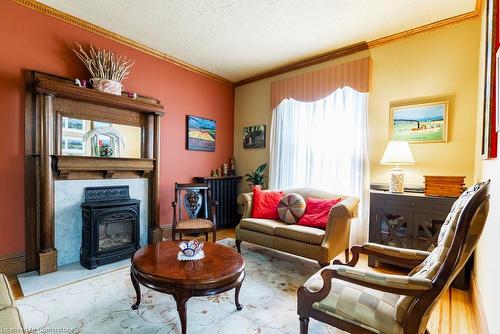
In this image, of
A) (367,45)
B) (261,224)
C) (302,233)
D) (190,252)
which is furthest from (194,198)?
(367,45)

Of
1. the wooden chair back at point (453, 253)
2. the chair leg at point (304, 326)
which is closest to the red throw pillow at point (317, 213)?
the chair leg at point (304, 326)

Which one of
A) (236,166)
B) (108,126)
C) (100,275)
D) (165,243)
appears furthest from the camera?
(236,166)

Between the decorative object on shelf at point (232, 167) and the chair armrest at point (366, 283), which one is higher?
the decorative object on shelf at point (232, 167)

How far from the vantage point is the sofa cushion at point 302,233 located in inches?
104

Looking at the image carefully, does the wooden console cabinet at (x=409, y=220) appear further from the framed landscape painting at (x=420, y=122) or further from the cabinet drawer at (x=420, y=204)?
the framed landscape painting at (x=420, y=122)

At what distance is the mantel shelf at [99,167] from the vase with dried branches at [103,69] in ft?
2.79

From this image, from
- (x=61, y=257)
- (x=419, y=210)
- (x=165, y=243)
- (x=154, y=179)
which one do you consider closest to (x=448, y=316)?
(x=419, y=210)

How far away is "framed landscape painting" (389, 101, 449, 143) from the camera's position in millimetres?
2834

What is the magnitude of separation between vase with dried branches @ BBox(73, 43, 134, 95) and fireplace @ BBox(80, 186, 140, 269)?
4.08ft

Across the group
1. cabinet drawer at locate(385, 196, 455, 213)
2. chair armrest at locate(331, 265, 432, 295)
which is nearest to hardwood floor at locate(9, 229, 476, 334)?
cabinet drawer at locate(385, 196, 455, 213)

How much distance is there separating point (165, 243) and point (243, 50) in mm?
2824

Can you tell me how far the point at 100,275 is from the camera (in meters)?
2.57

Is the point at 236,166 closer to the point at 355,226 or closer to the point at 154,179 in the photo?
the point at 154,179

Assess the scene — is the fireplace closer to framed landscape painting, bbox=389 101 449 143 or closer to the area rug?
the area rug
